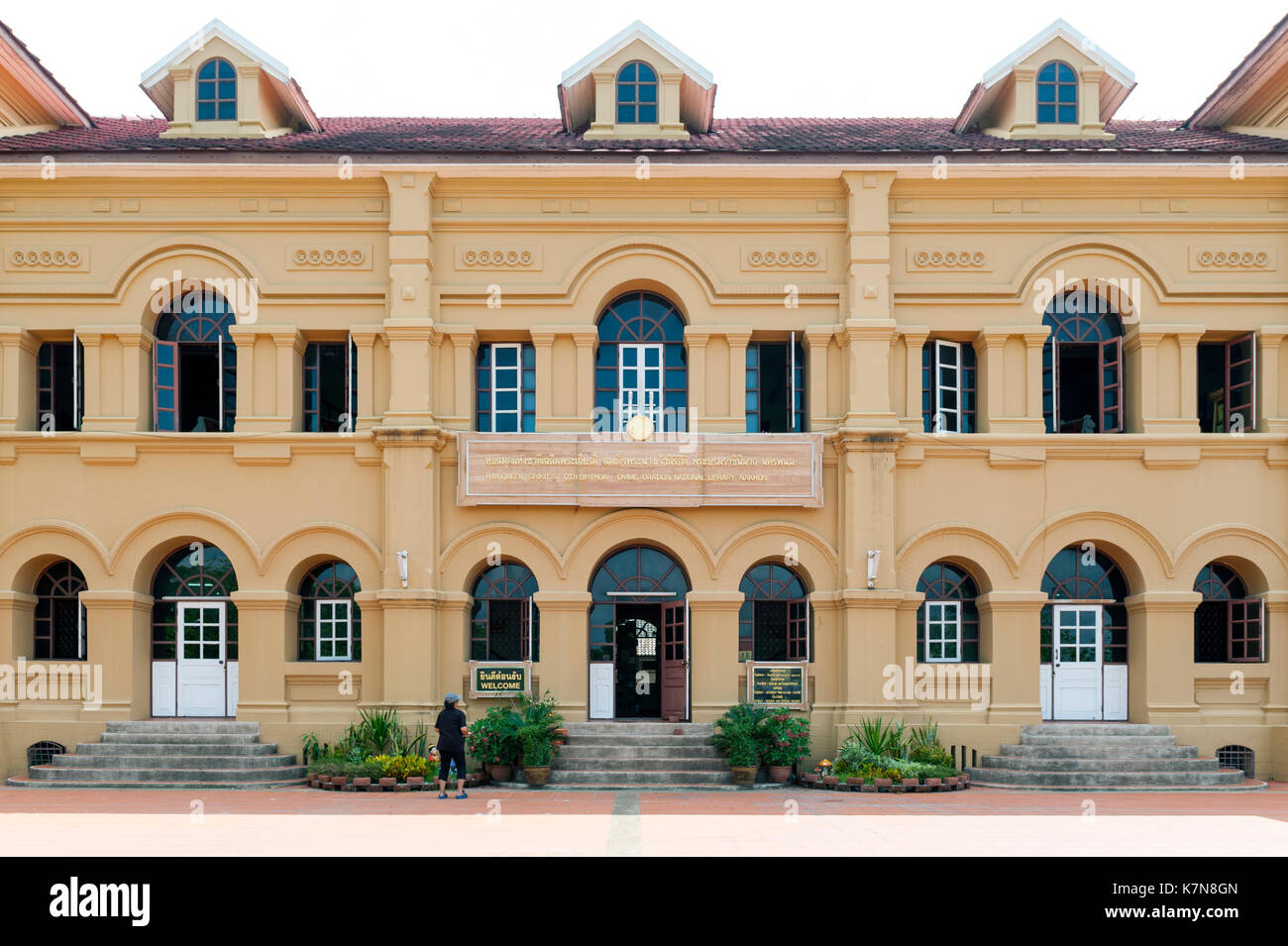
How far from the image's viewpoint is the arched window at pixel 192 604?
21.4 m

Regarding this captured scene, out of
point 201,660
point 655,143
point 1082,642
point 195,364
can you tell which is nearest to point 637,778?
point 201,660

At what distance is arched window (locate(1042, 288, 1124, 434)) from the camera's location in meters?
21.6

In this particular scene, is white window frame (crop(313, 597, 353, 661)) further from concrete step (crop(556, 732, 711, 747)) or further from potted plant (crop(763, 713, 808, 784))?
potted plant (crop(763, 713, 808, 784))

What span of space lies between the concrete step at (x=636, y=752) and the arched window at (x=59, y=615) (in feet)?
26.8

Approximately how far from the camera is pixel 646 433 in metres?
20.8

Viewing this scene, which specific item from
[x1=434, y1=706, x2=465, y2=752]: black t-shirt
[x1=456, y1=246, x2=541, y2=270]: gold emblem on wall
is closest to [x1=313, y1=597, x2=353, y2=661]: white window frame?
[x1=434, y1=706, x2=465, y2=752]: black t-shirt

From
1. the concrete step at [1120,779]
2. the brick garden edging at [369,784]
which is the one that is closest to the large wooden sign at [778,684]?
the concrete step at [1120,779]

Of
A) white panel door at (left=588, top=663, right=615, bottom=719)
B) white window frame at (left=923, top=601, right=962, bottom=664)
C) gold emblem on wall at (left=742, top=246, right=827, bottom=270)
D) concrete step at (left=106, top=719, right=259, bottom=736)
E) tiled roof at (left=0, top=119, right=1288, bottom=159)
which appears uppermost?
tiled roof at (left=0, top=119, right=1288, bottom=159)

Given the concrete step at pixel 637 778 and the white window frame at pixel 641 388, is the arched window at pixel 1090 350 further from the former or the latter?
the concrete step at pixel 637 778

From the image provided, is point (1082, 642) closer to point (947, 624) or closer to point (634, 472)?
point (947, 624)

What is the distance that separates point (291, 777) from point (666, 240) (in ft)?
33.2

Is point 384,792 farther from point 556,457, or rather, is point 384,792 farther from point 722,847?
point 722,847

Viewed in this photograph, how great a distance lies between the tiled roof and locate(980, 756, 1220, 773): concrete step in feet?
30.7

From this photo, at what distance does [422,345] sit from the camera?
67.9 ft
